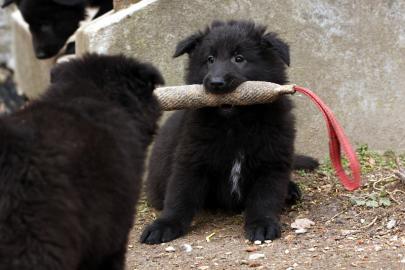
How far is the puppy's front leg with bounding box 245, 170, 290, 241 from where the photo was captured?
4.80 m

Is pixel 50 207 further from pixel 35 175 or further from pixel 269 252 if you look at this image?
pixel 269 252

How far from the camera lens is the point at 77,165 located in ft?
10.5

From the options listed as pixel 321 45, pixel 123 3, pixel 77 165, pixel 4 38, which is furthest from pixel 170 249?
pixel 4 38

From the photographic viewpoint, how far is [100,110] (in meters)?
3.46

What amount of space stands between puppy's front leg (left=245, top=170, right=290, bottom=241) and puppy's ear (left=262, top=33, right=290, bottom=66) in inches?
27.2

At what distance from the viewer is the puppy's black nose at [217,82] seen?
471cm

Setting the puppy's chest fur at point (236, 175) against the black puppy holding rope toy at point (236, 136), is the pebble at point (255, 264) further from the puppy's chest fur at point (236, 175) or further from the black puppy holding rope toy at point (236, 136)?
the puppy's chest fur at point (236, 175)

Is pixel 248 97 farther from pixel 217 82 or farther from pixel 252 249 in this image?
pixel 252 249

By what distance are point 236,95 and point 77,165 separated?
1.80 meters

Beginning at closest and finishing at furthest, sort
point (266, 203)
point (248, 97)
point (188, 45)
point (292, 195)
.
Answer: point (248, 97) < point (266, 203) < point (188, 45) < point (292, 195)

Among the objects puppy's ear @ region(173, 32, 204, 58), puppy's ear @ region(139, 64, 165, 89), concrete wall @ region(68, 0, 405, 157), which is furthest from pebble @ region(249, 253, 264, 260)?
concrete wall @ region(68, 0, 405, 157)

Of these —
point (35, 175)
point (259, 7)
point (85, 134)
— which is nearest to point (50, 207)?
point (35, 175)

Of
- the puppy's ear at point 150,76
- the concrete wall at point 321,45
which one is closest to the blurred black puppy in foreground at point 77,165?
the puppy's ear at point 150,76

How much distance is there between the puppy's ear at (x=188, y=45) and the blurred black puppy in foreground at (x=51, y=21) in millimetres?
4159
